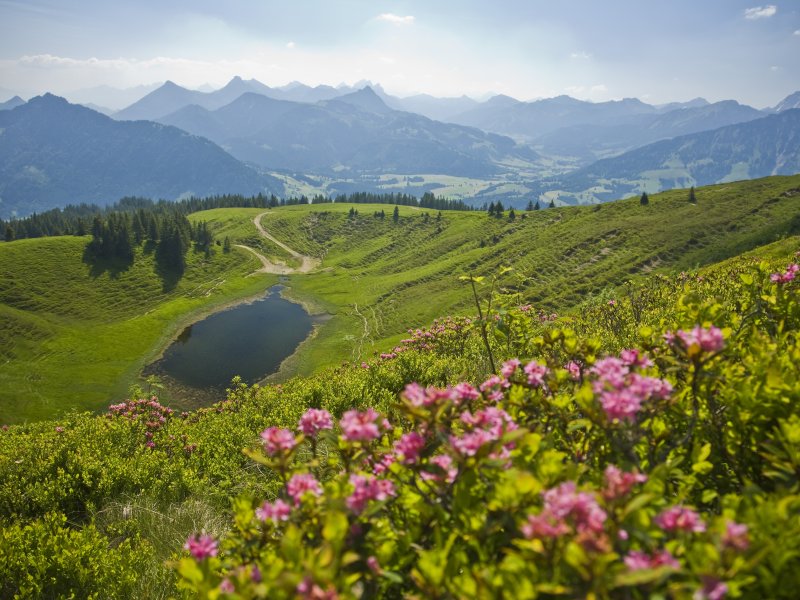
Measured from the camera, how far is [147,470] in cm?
1359

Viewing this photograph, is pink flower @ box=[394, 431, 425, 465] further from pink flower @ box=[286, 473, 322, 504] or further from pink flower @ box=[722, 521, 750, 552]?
pink flower @ box=[722, 521, 750, 552]

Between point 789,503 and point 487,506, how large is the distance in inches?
71.8

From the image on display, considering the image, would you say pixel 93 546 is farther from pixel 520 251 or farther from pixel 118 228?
pixel 118 228

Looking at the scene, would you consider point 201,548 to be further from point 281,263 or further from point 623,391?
point 281,263

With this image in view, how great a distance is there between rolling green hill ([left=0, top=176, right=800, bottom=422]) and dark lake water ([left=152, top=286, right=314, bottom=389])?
432cm

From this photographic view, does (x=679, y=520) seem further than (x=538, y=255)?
No

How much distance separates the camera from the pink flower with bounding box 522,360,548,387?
487 centimetres

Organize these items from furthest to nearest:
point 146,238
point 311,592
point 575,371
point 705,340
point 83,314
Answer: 1. point 146,238
2. point 83,314
3. point 575,371
4. point 705,340
5. point 311,592

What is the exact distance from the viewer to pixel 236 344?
84.2 meters

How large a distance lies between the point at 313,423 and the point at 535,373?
8.18 ft

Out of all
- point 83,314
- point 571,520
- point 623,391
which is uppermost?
point 623,391

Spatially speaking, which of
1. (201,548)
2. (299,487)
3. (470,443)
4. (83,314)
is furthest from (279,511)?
(83,314)

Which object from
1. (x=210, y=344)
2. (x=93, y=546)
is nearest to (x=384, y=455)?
(x=93, y=546)

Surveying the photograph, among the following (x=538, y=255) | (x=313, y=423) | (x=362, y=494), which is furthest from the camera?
(x=538, y=255)
